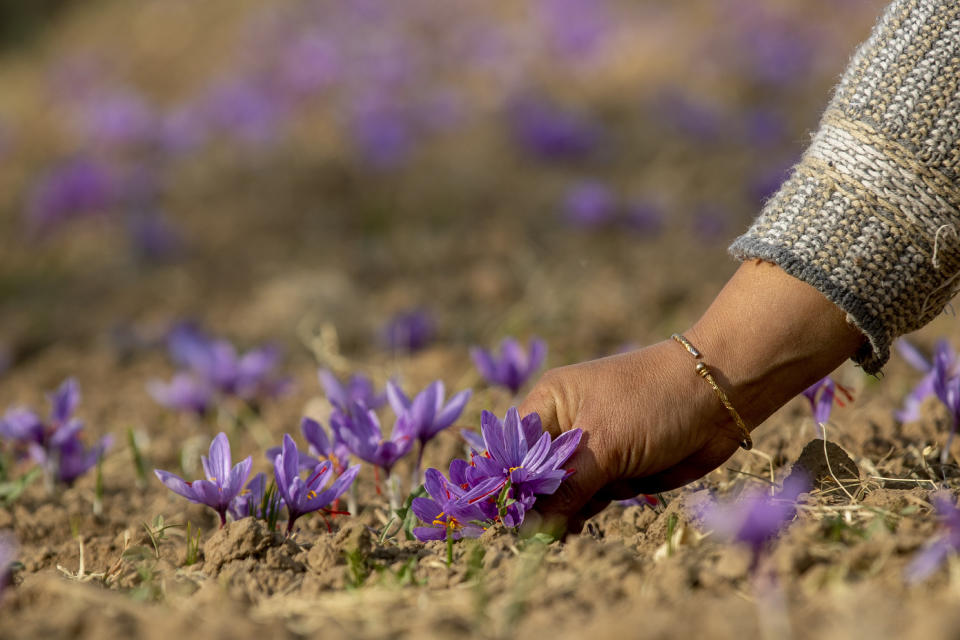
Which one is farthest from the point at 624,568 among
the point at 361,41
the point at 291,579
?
the point at 361,41

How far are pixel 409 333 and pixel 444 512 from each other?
1474 mm

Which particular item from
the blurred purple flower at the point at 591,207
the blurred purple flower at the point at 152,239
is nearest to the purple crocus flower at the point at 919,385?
the blurred purple flower at the point at 591,207

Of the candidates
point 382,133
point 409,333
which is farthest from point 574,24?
point 409,333

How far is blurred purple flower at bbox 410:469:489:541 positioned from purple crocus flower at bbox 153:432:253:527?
30 cm

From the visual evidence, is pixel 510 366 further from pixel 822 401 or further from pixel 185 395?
pixel 185 395

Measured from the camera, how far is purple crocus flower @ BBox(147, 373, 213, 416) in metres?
2.49

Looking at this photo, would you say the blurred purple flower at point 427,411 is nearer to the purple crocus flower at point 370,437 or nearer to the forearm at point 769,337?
the purple crocus flower at point 370,437

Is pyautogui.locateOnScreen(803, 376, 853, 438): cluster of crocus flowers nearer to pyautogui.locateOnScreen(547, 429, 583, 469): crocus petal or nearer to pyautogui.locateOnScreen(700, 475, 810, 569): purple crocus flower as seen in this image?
pyautogui.locateOnScreen(700, 475, 810, 569): purple crocus flower

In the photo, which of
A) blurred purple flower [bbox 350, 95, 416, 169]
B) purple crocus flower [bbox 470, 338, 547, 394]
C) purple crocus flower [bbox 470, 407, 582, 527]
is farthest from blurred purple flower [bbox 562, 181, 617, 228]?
purple crocus flower [bbox 470, 407, 582, 527]

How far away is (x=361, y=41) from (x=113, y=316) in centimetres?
352

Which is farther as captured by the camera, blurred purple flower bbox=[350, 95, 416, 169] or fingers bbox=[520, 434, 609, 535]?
blurred purple flower bbox=[350, 95, 416, 169]

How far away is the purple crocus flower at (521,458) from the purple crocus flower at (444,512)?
3cm

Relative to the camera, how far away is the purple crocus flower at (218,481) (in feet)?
5.06

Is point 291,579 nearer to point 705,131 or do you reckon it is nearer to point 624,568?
point 624,568
